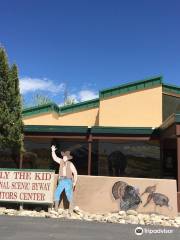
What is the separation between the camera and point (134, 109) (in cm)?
2486

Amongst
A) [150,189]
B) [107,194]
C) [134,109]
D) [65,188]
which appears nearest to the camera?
[150,189]

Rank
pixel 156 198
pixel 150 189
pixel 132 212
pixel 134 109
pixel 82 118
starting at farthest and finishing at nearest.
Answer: pixel 82 118 → pixel 134 109 → pixel 150 189 → pixel 156 198 → pixel 132 212

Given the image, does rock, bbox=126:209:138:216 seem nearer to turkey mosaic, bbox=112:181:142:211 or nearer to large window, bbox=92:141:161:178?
turkey mosaic, bbox=112:181:142:211

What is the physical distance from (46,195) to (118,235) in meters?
5.54

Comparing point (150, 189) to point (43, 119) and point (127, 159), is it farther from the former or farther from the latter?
point (43, 119)

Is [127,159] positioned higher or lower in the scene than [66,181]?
higher

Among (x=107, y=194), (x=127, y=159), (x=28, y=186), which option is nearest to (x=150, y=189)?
(x=107, y=194)

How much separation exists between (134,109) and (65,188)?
10.3 metres

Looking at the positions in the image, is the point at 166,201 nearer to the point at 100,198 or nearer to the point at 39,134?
the point at 100,198

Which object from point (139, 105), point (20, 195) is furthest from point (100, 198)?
point (139, 105)

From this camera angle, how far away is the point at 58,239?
10094 millimetres

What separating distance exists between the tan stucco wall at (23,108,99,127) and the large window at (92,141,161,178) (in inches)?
120

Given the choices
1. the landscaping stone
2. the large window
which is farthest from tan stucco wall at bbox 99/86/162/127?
the landscaping stone

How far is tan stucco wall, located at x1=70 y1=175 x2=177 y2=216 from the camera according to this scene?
1527cm
